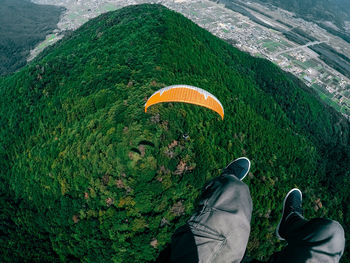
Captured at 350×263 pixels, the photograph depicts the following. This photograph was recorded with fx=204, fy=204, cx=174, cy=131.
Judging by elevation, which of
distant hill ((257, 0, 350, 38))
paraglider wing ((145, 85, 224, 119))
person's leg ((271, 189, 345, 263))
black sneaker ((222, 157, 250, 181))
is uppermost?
distant hill ((257, 0, 350, 38))

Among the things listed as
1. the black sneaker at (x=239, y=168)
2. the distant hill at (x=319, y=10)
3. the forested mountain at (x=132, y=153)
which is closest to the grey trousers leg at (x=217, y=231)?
the black sneaker at (x=239, y=168)

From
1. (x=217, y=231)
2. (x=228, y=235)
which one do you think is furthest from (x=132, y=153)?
(x=228, y=235)

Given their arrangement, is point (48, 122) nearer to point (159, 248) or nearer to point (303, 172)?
point (159, 248)

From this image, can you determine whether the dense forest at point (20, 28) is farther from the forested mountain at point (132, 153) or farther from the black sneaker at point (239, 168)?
the black sneaker at point (239, 168)

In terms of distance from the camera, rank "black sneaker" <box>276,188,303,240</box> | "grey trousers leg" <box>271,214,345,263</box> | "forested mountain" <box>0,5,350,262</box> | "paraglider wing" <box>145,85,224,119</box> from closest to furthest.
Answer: "grey trousers leg" <box>271,214,345,263</box> → "black sneaker" <box>276,188,303,240</box> → "paraglider wing" <box>145,85,224,119</box> → "forested mountain" <box>0,5,350,262</box>

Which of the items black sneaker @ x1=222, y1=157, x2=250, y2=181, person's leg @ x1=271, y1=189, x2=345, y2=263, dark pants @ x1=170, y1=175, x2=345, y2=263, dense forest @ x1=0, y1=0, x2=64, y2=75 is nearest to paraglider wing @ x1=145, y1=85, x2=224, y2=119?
black sneaker @ x1=222, y1=157, x2=250, y2=181

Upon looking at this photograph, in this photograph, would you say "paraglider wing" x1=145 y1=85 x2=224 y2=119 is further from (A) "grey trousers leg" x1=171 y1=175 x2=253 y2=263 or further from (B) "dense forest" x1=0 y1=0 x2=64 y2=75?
(B) "dense forest" x1=0 y1=0 x2=64 y2=75

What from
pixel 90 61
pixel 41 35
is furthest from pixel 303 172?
pixel 41 35
